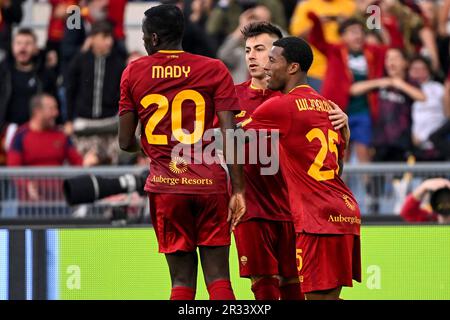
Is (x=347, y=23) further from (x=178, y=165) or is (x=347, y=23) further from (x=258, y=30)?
(x=178, y=165)

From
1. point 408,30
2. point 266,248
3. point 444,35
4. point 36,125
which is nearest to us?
point 266,248

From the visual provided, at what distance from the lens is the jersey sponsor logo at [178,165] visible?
980 cm

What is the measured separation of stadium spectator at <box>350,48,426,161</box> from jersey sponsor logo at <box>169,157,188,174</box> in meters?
6.62

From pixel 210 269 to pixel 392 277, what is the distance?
238 cm

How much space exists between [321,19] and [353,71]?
0.85 metres

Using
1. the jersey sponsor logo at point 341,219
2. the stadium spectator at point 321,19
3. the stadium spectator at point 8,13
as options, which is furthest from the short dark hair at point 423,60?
the jersey sponsor logo at point 341,219

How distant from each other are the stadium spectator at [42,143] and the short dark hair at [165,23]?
6247 millimetres

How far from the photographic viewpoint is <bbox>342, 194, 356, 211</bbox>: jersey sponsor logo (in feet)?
31.8

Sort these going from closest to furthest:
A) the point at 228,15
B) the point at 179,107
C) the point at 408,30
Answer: the point at 179,107
the point at 228,15
the point at 408,30

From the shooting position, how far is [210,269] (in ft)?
32.4

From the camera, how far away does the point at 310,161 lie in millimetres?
9625

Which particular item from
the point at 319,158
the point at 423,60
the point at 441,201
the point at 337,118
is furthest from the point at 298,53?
the point at 423,60

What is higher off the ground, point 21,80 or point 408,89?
point 21,80

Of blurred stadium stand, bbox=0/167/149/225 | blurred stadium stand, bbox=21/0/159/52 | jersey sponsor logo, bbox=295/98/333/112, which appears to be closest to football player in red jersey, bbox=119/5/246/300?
jersey sponsor logo, bbox=295/98/333/112
